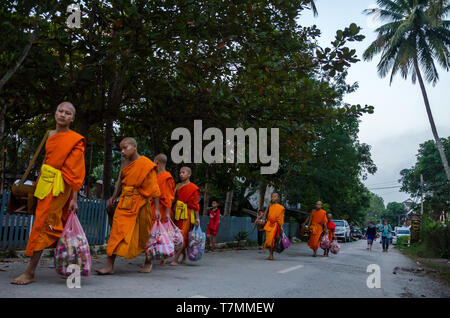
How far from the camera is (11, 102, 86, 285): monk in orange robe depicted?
5.20 meters

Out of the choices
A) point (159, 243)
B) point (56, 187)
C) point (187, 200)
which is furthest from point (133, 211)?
point (187, 200)

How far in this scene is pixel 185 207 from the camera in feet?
28.7

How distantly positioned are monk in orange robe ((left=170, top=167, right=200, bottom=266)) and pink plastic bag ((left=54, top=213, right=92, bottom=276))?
Result: 11.1ft

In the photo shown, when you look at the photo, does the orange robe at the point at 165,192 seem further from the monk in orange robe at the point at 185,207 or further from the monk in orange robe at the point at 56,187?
the monk in orange robe at the point at 56,187

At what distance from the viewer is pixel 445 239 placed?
17625mm

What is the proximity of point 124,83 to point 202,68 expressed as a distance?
1.92 metres

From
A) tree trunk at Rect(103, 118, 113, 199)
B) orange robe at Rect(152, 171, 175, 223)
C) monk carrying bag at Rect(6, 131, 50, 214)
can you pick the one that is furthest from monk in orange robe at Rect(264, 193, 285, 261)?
monk carrying bag at Rect(6, 131, 50, 214)

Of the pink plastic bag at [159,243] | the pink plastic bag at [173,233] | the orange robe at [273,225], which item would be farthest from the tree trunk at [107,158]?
the pink plastic bag at [159,243]

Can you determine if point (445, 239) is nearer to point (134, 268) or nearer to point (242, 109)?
point (242, 109)

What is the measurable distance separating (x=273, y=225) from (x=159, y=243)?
18.4ft

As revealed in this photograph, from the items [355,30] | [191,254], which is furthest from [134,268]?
[355,30]

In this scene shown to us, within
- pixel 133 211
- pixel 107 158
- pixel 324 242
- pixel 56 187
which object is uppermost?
pixel 107 158

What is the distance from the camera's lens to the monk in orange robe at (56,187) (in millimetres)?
5195

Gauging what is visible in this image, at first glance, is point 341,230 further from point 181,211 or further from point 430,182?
point 181,211
